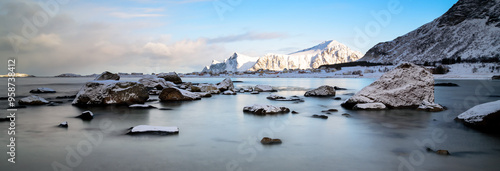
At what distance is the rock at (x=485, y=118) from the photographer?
25.1 feet

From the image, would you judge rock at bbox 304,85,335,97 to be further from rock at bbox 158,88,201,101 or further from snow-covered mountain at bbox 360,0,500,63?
snow-covered mountain at bbox 360,0,500,63

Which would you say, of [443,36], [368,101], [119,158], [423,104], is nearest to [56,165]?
[119,158]

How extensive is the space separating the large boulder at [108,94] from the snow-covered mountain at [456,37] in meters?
121

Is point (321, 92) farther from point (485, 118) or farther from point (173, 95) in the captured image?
point (485, 118)

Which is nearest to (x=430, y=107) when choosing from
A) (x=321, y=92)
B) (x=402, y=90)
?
(x=402, y=90)

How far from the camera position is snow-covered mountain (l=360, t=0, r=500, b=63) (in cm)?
11281

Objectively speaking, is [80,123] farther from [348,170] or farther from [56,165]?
[348,170]

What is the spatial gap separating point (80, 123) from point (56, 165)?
14.6 feet

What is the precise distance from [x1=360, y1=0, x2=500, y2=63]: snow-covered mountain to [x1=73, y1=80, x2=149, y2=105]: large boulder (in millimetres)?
120733

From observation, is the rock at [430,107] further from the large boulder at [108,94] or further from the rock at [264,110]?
the large boulder at [108,94]

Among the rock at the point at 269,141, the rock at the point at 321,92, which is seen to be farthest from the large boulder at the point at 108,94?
the rock at the point at 321,92

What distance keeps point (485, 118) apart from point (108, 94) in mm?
14496

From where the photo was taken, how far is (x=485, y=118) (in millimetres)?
7871

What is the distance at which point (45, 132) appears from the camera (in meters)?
7.40
